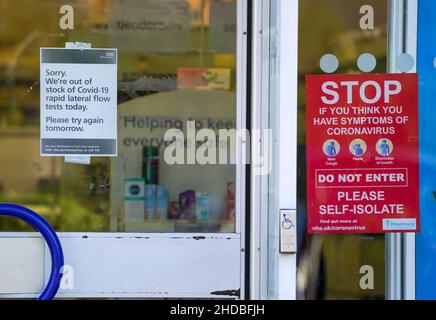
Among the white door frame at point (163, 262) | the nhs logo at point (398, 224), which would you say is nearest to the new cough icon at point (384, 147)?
the nhs logo at point (398, 224)

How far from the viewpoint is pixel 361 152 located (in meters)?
3.53

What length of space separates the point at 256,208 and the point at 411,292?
2.78 feet

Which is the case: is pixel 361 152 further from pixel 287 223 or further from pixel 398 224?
pixel 287 223

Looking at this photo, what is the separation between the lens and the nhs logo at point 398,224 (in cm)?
357

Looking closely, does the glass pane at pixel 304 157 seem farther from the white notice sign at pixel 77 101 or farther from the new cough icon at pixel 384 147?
the white notice sign at pixel 77 101

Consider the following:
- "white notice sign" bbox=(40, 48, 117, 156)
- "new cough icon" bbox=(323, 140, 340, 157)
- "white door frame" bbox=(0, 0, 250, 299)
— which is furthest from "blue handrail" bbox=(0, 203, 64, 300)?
"new cough icon" bbox=(323, 140, 340, 157)

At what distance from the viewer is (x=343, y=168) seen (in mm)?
3510

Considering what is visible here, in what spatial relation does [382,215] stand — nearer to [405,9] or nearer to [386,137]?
[386,137]

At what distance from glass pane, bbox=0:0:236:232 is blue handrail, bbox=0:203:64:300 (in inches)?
5.4

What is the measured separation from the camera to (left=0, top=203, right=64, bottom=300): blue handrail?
3.53m

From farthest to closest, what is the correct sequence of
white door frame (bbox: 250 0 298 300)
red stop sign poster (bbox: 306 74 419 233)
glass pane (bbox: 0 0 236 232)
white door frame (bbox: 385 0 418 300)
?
glass pane (bbox: 0 0 236 232), white door frame (bbox: 385 0 418 300), red stop sign poster (bbox: 306 74 419 233), white door frame (bbox: 250 0 298 300)

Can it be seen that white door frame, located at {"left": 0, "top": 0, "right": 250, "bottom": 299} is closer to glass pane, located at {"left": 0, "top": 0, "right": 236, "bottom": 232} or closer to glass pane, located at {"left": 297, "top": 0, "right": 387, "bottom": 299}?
glass pane, located at {"left": 0, "top": 0, "right": 236, "bottom": 232}
